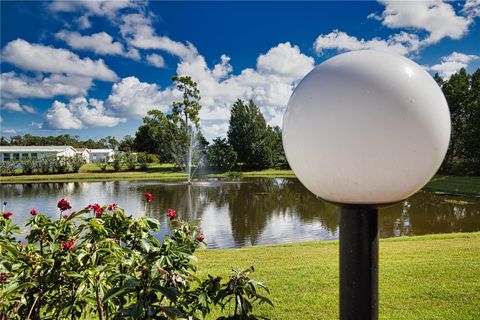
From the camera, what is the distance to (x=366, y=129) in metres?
0.93

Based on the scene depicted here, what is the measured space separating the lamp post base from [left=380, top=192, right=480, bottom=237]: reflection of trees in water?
9.13 metres

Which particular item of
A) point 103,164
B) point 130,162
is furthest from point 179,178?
point 103,164

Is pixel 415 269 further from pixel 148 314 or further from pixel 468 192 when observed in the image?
pixel 468 192

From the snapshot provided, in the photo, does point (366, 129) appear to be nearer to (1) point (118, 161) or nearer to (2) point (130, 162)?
(1) point (118, 161)

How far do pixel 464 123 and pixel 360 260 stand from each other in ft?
109

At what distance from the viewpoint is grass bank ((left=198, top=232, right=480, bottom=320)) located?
10.9 ft

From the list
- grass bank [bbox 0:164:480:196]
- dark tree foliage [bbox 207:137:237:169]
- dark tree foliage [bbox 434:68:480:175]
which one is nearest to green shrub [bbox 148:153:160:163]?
grass bank [bbox 0:164:480:196]

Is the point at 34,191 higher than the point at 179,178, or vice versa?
the point at 179,178

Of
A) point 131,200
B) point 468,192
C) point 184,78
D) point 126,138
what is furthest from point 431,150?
point 126,138

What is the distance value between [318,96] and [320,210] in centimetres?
1270

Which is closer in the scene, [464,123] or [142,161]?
[464,123]

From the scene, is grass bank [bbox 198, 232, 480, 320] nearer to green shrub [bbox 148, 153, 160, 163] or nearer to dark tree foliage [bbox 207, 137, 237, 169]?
dark tree foliage [bbox 207, 137, 237, 169]

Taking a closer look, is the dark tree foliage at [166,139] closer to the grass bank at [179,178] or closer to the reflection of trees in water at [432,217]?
the grass bank at [179,178]

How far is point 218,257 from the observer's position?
644 centimetres
